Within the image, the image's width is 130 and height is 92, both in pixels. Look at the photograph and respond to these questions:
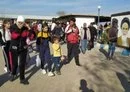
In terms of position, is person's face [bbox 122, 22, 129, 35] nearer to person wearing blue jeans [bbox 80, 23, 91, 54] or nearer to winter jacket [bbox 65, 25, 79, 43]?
person wearing blue jeans [bbox 80, 23, 91, 54]

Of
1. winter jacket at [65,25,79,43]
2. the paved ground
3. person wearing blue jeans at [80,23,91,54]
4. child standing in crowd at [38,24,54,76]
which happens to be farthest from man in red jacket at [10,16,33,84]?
person wearing blue jeans at [80,23,91,54]

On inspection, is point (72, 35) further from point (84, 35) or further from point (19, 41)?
point (84, 35)

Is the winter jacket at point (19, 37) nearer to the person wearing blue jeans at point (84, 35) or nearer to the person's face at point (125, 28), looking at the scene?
the person wearing blue jeans at point (84, 35)

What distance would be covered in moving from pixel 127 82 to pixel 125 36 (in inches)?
424

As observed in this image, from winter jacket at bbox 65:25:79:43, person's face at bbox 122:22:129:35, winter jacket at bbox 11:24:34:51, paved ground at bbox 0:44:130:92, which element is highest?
winter jacket at bbox 11:24:34:51

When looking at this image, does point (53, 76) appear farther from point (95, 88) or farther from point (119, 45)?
point (119, 45)

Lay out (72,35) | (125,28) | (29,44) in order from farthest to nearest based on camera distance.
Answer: (125,28)
(72,35)
(29,44)

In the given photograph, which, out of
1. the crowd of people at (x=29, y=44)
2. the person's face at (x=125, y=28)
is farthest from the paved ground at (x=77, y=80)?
the person's face at (x=125, y=28)

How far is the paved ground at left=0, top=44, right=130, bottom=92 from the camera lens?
344 inches

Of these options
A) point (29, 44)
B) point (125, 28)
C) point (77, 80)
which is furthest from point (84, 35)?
point (29, 44)

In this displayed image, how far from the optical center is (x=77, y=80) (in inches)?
390

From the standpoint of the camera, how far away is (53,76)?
1066 centimetres

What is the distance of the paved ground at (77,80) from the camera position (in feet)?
28.7

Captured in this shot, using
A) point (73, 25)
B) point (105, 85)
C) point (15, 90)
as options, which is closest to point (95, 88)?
point (105, 85)
